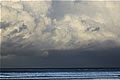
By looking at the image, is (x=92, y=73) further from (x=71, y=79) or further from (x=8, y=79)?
(x=8, y=79)

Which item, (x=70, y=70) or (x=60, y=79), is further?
(x=70, y=70)

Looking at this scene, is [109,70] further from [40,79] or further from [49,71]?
[40,79]

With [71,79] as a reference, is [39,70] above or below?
above

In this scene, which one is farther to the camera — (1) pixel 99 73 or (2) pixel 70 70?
(2) pixel 70 70

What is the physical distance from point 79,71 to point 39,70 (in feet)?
26.2

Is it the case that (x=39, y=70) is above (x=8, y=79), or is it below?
above

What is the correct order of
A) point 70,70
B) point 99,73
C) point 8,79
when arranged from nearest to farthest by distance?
point 8,79 < point 99,73 < point 70,70

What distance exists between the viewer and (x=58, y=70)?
5850cm

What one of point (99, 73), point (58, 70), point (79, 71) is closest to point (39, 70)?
point (58, 70)

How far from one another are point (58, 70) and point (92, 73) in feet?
27.5

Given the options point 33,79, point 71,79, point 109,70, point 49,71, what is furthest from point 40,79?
point 109,70

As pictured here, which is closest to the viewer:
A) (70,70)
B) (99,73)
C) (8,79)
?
(8,79)

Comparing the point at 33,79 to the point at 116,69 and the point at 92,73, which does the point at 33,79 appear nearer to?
the point at 92,73

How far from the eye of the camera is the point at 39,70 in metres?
57.8
